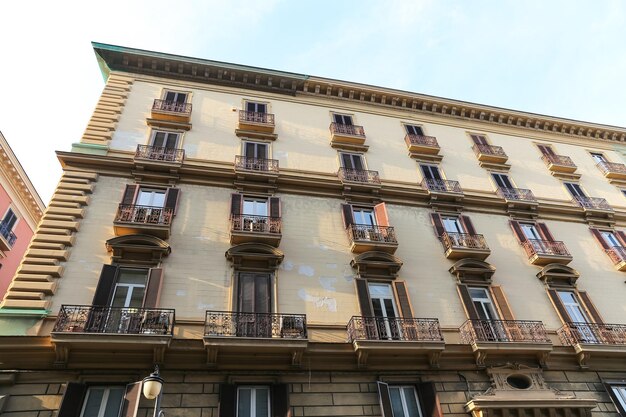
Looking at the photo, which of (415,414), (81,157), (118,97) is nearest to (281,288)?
(415,414)

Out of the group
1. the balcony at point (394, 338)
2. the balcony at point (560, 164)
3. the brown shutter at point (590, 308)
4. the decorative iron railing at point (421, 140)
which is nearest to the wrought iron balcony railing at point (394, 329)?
the balcony at point (394, 338)

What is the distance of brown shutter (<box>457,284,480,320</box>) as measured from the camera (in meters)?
15.6

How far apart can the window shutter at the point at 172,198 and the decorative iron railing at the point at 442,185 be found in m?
11.9

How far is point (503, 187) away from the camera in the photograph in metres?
22.3

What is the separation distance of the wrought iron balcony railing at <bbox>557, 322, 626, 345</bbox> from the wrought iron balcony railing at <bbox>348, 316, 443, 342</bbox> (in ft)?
17.5

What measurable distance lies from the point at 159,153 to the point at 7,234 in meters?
12.8

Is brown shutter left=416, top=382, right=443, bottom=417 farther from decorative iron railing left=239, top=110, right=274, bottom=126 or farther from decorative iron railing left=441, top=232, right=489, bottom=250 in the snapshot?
decorative iron railing left=239, top=110, right=274, bottom=126

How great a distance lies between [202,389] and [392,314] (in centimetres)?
711

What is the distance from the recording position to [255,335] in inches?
505

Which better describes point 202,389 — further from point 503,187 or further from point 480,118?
point 480,118

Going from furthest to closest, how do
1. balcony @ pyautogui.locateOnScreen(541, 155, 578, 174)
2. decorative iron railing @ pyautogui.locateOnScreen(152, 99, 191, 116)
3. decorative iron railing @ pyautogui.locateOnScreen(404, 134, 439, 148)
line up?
balcony @ pyautogui.locateOnScreen(541, 155, 578, 174) → decorative iron railing @ pyautogui.locateOnScreen(404, 134, 439, 148) → decorative iron railing @ pyautogui.locateOnScreen(152, 99, 191, 116)

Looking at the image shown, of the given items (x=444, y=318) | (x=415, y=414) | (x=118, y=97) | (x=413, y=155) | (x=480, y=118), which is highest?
(x=480, y=118)

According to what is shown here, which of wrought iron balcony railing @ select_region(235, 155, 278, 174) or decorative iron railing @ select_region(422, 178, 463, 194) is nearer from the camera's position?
wrought iron balcony railing @ select_region(235, 155, 278, 174)

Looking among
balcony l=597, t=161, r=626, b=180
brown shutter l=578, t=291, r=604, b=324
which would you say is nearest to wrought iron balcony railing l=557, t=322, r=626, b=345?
brown shutter l=578, t=291, r=604, b=324
